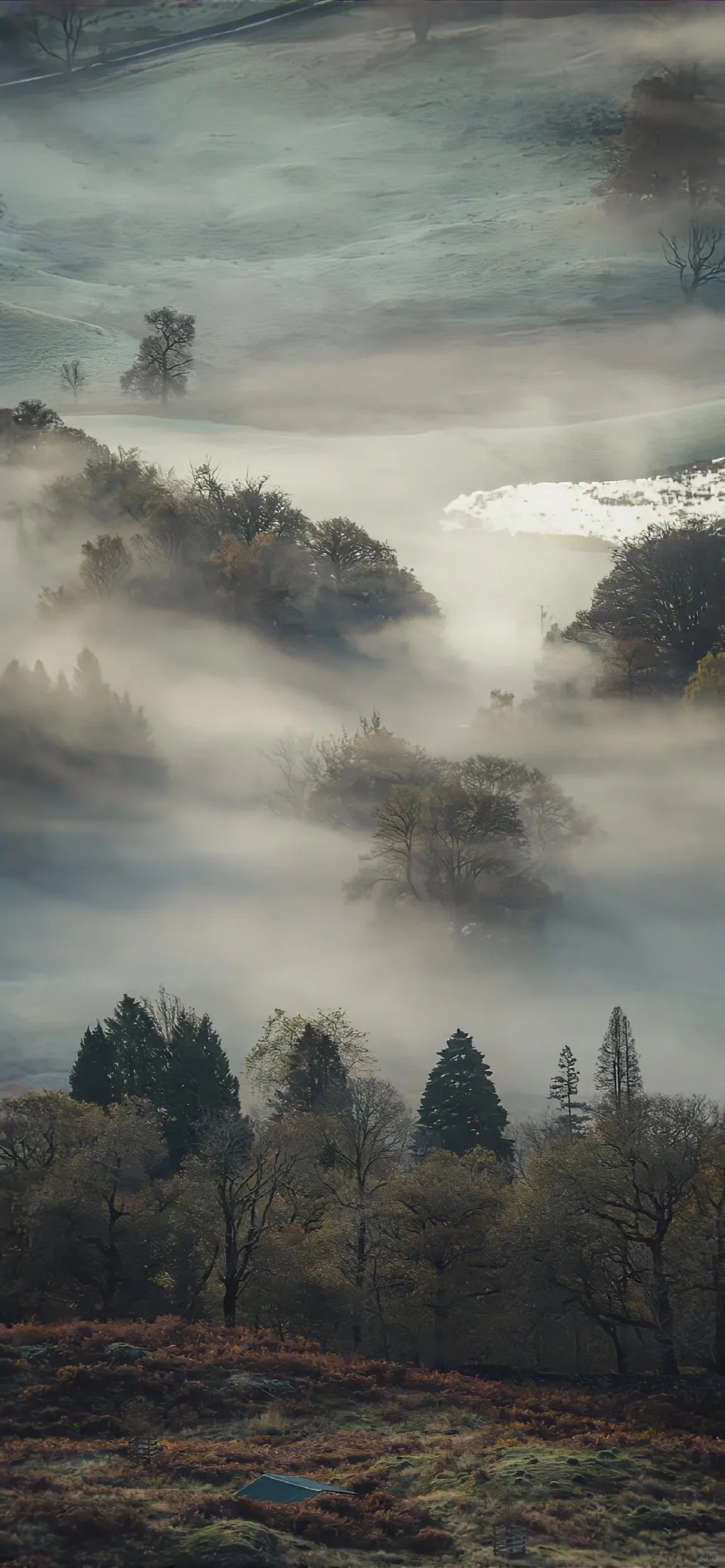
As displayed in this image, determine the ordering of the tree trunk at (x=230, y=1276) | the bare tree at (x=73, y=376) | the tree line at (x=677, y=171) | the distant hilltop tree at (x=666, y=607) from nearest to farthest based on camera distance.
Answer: the tree trunk at (x=230, y=1276), the distant hilltop tree at (x=666, y=607), the bare tree at (x=73, y=376), the tree line at (x=677, y=171)

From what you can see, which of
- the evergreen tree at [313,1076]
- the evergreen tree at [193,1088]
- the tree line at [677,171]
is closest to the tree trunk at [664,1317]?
the evergreen tree at [193,1088]

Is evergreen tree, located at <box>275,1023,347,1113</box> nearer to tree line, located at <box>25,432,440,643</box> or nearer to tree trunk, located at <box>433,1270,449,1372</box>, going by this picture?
tree trunk, located at <box>433,1270,449,1372</box>

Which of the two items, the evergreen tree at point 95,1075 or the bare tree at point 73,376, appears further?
the bare tree at point 73,376

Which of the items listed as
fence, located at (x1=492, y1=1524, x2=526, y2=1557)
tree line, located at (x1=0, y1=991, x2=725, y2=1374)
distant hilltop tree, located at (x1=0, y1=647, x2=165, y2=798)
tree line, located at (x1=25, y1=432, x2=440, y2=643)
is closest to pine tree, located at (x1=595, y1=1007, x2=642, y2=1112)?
tree line, located at (x1=0, y1=991, x2=725, y2=1374)

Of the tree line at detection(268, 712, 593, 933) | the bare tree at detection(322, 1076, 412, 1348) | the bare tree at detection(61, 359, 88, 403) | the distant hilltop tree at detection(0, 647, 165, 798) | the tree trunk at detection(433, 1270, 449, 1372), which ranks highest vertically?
the bare tree at detection(61, 359, 88, 403)

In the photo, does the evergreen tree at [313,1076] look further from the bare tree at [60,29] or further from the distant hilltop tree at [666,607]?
the bare tree at [60,29]

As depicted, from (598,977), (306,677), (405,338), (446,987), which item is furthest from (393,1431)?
(405,338)

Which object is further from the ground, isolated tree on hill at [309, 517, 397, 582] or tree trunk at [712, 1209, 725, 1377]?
isolated tree on hill at [309, 517, 397, 582]
